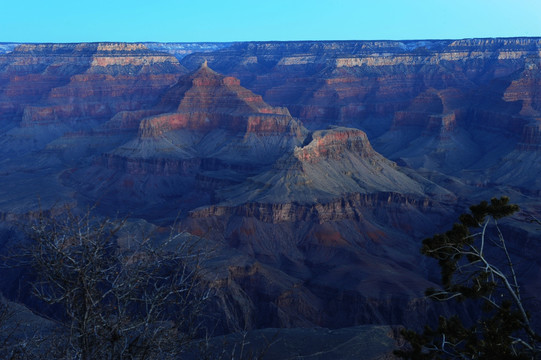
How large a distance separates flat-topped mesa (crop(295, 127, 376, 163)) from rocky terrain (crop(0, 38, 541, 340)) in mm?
272

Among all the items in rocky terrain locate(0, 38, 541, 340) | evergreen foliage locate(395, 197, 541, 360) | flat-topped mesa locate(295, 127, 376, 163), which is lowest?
rocky terrain locate(0, 38, 541, 340)

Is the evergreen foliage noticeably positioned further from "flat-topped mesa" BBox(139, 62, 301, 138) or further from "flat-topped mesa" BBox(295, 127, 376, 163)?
"flat-topped mesa" BBox(139, 62, 301, 138)

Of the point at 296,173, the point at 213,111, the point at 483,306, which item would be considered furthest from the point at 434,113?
the point at 483,306

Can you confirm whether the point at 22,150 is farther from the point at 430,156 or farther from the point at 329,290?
the point at 329,290

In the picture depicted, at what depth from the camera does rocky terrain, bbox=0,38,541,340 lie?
66.6 m

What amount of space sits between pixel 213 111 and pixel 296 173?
54054mm

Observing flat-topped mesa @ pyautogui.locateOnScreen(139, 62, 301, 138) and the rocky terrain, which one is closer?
the rocky terrain

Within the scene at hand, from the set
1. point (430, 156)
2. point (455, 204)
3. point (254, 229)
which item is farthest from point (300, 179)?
point (430, 156)

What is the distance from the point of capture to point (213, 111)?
465 ft

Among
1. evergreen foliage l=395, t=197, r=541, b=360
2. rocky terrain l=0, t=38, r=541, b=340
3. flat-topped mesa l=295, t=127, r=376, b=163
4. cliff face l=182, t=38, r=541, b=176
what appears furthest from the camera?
cliff face l=182, t=38, r=541, b=176

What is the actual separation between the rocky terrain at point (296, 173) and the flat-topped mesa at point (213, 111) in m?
0.36

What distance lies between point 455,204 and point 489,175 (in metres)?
26.7

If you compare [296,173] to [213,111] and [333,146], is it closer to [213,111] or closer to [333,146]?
[333,146]

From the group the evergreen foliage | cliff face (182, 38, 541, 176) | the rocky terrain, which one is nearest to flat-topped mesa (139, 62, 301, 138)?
the rocky terrain
